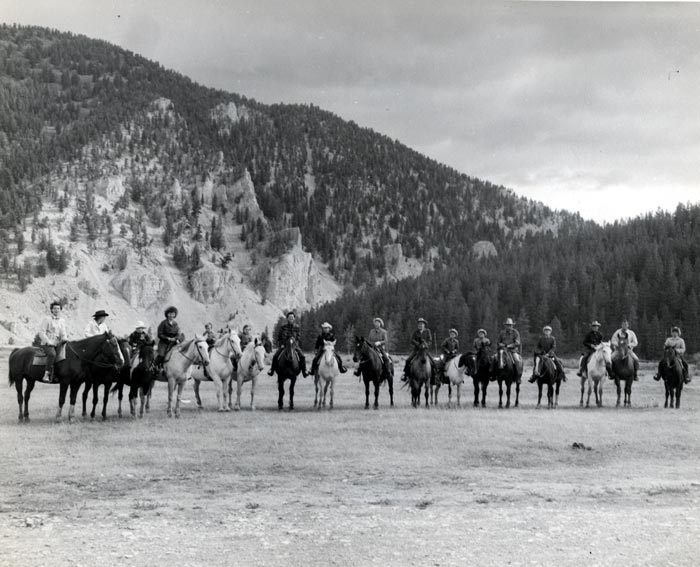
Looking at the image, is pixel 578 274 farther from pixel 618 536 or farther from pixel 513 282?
pixel 618 536

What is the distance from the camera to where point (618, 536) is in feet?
29.5

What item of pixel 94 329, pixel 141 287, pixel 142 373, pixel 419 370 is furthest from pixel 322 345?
pixel 141 287

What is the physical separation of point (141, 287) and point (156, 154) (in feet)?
171

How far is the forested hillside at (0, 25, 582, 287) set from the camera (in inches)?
5113

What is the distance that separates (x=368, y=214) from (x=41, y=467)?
613 ft

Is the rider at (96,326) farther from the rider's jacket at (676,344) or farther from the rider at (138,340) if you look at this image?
the rider's jacket at (676,344)

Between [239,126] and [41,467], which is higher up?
[239,126]

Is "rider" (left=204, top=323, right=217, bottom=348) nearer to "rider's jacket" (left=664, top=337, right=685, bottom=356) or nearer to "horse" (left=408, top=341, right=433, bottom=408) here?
"horse" (left=408, top=341, right=433, bottom=408)

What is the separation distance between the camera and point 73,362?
18141mm

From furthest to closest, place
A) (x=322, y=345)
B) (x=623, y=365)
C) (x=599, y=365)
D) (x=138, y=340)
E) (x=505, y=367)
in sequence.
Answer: (x=599, y=365), (x=623, y=365), (x=505, y=367), (x=322, y=345), (x=138, y=340)

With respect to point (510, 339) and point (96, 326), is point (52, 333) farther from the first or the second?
point (510, 339)

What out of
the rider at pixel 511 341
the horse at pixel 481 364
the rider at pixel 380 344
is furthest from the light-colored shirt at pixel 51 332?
the rider at pixel 511 341

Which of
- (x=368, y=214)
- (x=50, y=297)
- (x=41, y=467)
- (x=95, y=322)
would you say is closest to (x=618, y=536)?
(x=41, y=467)

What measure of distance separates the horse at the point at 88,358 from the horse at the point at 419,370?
10.2 m
